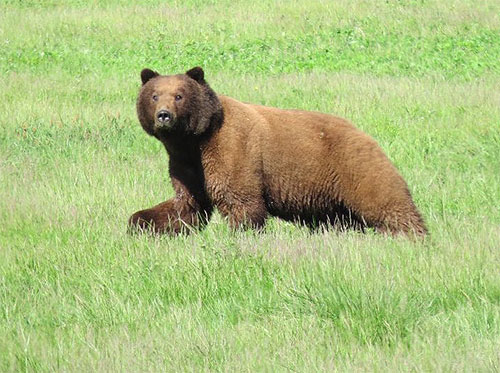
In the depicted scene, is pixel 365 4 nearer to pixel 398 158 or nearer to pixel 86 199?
pixel 398 158

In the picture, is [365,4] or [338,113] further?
[365,4]

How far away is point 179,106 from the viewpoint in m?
7.51

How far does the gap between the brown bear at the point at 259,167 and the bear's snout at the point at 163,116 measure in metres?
0.02

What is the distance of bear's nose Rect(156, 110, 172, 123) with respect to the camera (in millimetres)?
7340

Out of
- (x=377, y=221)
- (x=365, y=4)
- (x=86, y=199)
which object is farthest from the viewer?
(x=365, y=4)

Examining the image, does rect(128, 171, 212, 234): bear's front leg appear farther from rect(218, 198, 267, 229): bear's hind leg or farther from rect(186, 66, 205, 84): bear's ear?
rect(186, 66, 205, 84): bear's ear

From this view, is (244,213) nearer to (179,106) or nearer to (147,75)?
(179,106)

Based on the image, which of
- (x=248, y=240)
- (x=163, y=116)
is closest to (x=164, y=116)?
Answer: (x=163, y=116)

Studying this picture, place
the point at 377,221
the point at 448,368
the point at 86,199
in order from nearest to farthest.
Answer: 1. the point at 448,368
2. the point at 377,221
3. the point at 86,199

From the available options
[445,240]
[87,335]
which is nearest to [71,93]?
[445,240]

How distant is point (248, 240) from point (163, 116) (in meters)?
1.10

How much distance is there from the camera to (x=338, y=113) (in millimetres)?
12852

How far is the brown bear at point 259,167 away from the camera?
24.7 feet

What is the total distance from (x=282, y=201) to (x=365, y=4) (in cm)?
1576
